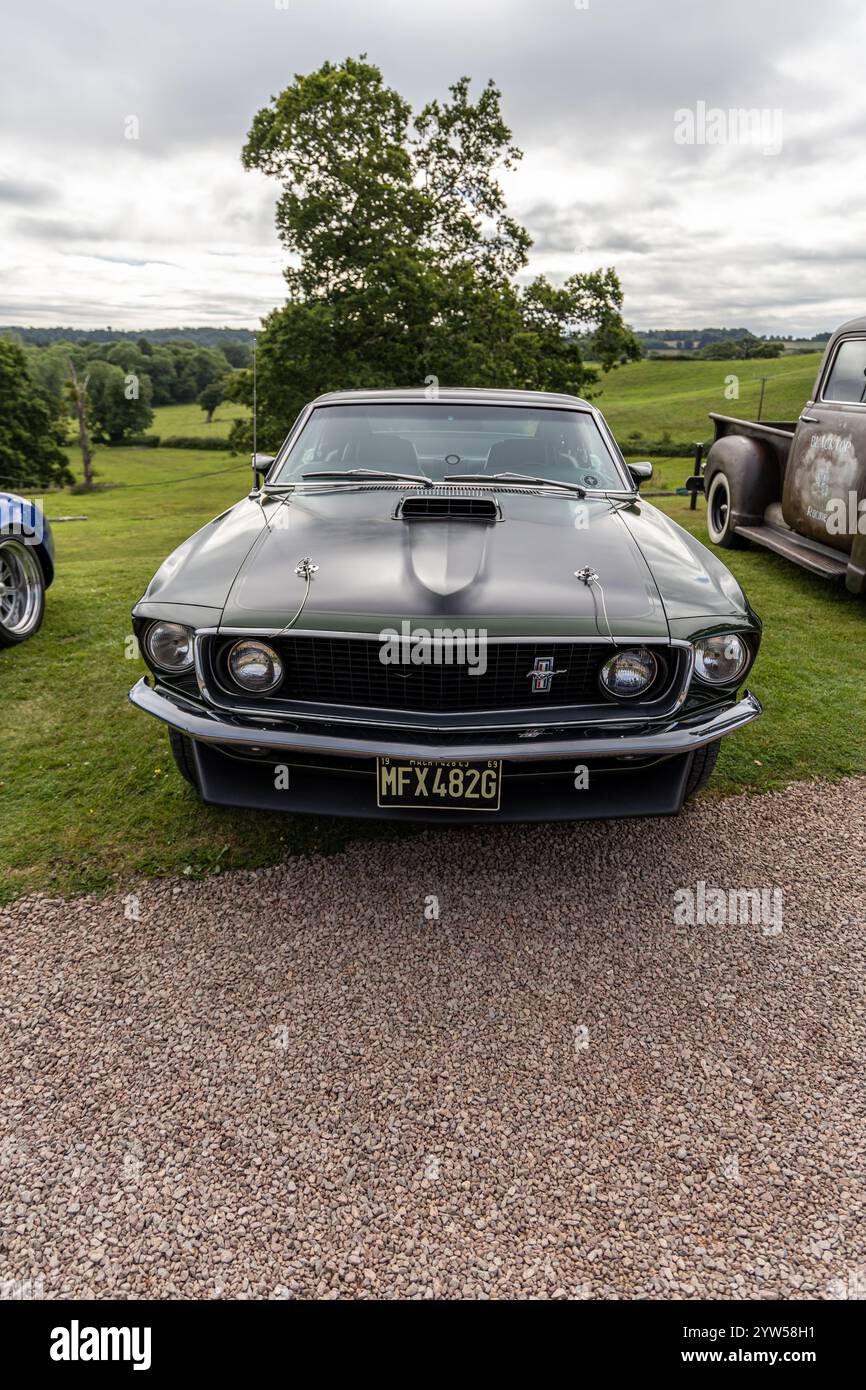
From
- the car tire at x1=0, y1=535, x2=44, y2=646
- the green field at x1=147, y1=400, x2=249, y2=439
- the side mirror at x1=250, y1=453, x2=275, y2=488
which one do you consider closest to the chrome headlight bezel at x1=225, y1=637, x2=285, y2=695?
the side mirror at x1=250, y1=453, x2=275, y2=488

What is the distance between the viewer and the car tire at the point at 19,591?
5.27m

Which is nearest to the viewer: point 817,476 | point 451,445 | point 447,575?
point 447,575

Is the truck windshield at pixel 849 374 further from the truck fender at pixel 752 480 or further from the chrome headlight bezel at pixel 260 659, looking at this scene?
the chrome headlight bezel at pixel 260 659

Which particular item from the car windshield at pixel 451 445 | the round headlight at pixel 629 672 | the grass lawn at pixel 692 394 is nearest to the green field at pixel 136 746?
the round headlight at pixel 629 672

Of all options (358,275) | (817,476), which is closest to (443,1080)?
(817,476)

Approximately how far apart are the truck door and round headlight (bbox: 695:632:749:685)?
407 centimetres

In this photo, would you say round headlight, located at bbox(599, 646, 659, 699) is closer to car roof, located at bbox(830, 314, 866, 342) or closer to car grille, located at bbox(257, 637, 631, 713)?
car grille, located at bbox(257, 637, 631, 713)

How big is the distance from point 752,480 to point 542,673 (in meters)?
6.41

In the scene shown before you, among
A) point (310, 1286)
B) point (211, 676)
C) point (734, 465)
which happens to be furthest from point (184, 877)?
point (734, 465)

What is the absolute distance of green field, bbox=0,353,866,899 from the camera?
3.12 metres

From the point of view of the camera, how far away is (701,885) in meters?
2.95

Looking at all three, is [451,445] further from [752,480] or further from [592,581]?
[752,480]

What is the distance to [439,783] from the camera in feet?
8.06

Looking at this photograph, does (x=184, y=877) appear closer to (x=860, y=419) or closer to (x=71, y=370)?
(x=860, y=419)
